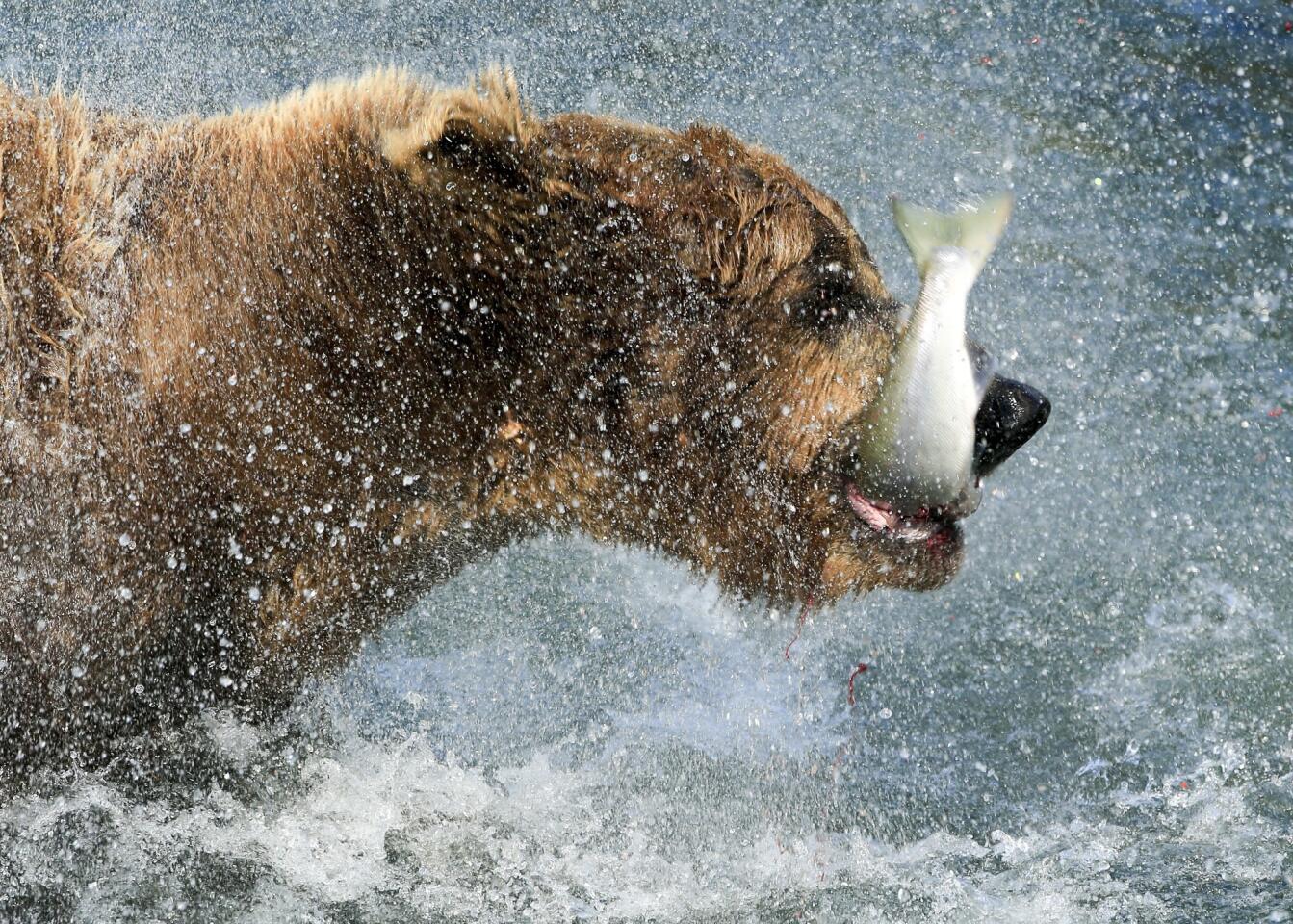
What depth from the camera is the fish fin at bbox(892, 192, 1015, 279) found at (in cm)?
278

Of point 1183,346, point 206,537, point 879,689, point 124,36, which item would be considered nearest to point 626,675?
point 879,689

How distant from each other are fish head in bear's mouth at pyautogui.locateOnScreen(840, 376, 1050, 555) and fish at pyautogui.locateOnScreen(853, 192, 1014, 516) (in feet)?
0.08

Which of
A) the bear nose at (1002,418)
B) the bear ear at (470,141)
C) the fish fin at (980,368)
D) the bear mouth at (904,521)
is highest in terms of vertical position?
the bear ear at (470,141)

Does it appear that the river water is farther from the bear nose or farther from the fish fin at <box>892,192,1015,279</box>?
the fish fin at <box>892,192,1015,279</box>

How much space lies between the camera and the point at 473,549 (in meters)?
3.12

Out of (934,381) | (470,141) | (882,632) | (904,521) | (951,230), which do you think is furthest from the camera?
(882,632)

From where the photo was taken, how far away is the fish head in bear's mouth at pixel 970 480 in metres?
2.76

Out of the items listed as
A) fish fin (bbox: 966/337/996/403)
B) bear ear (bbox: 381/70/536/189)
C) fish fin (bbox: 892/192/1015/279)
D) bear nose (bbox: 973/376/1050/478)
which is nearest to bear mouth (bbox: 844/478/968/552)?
bear nose (bbox: 973/376/1050/478)

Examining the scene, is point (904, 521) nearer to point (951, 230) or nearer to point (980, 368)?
point (980, 368)

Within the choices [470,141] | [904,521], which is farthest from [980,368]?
[470,141]

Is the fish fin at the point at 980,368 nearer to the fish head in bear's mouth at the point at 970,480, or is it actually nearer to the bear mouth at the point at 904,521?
the fish head in bear's mouth at the point at 970,480

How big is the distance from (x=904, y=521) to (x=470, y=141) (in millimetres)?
1271

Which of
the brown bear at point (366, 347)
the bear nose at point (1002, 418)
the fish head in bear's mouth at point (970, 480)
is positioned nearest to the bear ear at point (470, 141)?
the brown bear at point (366, 347)

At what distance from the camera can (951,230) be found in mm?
2809
